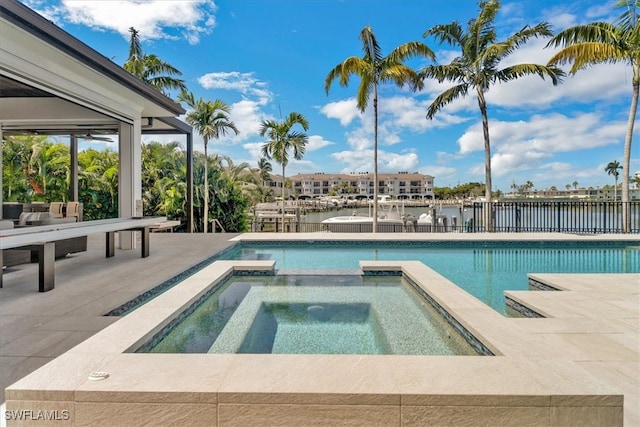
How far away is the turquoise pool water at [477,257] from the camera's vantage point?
6121mm

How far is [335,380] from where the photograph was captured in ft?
7.08

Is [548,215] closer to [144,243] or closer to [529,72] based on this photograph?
[529,72]

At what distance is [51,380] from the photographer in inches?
85.8

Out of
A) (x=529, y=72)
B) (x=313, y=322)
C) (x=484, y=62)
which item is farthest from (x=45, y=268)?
(x=529, y=72)

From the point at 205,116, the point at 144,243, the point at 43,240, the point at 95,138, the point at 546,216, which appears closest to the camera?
the point at 43,240

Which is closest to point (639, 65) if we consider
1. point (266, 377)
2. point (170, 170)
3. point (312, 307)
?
point (312, 307)

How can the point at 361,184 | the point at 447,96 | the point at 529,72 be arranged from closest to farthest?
1. the point at 529,72
2. the point at 447,96
3. the point at 361,184

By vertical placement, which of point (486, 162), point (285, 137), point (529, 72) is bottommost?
point (486, 162)

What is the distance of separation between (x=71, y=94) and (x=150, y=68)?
1044 cm

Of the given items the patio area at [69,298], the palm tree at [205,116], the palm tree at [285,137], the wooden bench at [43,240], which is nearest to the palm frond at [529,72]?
the palm tree at [285,137]

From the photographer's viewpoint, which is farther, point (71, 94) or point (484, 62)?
point (484, 62)

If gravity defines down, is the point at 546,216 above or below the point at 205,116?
below

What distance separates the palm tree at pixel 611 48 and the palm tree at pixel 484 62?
22.5 inches

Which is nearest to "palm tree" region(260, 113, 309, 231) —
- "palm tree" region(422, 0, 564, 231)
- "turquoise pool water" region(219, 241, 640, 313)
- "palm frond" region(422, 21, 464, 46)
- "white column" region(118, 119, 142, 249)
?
"palm tree" region(422, 0, 564, 231)
